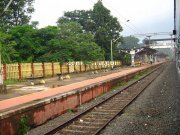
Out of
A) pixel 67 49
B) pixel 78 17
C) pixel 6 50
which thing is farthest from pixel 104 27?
pixel 6 50

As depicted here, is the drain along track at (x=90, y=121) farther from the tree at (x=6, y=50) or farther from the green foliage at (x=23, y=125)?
the tree at (x=6, y=50)

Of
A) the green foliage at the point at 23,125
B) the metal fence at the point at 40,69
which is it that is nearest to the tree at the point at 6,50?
the metal fence at the point at 40,69

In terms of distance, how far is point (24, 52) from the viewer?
4091cm

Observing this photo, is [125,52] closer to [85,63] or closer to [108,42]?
[108,42]

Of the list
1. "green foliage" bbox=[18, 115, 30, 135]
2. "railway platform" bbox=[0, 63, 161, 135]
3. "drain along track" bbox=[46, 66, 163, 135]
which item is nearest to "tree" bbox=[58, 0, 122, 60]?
"railway platform" bbox=[0, 63, 161, 135]

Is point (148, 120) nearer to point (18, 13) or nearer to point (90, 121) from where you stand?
point (90, 121)

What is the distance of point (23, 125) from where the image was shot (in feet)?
32.5

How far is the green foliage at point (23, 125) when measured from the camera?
9.79 meters

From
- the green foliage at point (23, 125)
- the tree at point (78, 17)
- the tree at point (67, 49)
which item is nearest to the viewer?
the green foliage at point (23, 125)

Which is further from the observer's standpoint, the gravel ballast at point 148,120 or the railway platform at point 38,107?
the gravel ballast at point 148,120

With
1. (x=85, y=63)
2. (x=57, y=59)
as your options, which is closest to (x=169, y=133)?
(x=57, y=59)

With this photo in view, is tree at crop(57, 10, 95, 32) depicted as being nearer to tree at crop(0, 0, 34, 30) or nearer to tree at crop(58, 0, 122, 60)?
tree at crop(58, 0, 122, 60)

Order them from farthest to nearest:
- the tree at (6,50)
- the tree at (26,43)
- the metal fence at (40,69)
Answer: the tree at (26,43), the tree at (6,50), the metal fence at (40,69)

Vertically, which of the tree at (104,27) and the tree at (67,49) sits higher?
the tree at (104,27)
